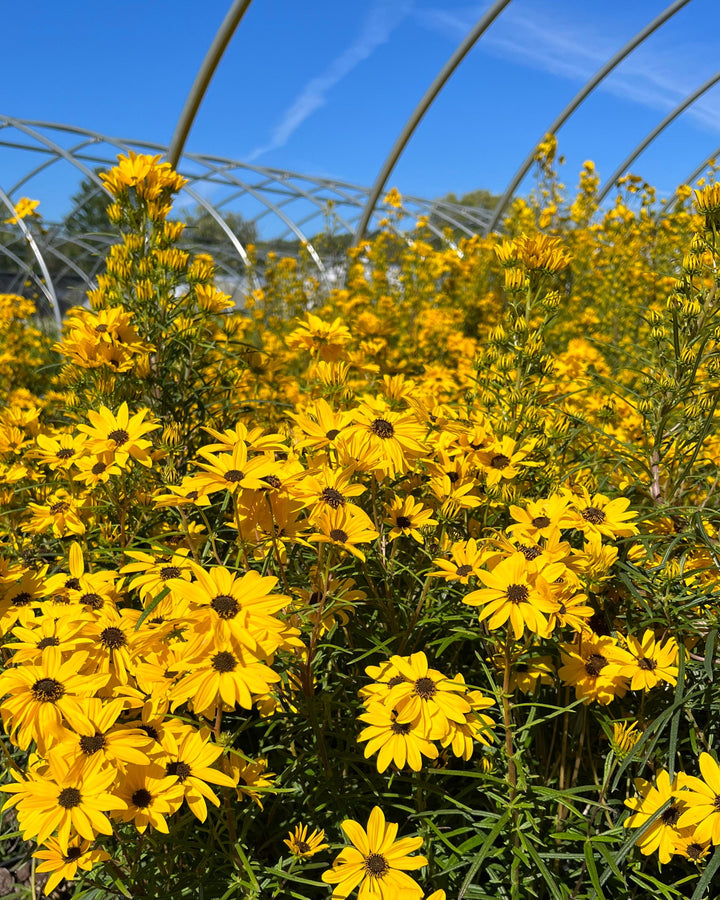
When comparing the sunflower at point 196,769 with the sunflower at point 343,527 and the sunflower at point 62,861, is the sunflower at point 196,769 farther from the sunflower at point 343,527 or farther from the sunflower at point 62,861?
the sunflower at point 343,527

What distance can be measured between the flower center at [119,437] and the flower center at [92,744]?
66 cm

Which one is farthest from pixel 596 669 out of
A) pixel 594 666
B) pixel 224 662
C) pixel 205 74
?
pixel 205 74

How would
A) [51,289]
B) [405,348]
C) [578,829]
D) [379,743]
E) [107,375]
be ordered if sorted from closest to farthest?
1. [379,743]
2. [578,829]
3. [107,375]
4. [405,348]
5. [51,289]

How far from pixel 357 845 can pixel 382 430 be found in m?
0.74

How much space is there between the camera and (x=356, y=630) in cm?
153

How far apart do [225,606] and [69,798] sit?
1.17ft

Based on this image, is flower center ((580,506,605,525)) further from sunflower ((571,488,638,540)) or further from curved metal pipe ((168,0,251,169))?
curved metal pipe ((168,0,251,169))

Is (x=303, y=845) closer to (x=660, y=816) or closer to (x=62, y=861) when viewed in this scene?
(x=62, y=861)

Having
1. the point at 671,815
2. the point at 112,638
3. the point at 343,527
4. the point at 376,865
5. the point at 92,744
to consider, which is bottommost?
the point at 671,815

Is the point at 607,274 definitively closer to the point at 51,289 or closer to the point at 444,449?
the point at 444,449

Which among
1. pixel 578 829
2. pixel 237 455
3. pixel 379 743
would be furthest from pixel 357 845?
pixel 237 455

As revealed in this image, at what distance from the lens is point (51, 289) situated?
35.0 feet

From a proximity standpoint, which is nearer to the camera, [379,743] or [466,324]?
[379,743]

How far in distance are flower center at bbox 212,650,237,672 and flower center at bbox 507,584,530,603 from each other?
1.60 feet
